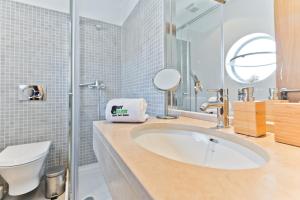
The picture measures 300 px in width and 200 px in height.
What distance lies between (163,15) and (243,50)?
690 millimetres

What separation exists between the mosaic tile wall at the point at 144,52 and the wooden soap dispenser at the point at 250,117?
0.66 m

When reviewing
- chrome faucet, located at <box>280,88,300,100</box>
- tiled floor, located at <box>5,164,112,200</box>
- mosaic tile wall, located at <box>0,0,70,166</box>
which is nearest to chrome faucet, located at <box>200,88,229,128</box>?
chrome faucet, located at <box>280,88,300,100</box>

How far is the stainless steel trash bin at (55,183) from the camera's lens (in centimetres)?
130

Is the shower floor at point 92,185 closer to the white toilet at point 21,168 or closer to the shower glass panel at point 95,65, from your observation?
the shower glass panel at point 95,65

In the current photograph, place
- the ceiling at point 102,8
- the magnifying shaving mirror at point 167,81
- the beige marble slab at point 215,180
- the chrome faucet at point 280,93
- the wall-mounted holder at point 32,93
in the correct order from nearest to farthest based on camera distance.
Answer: the beige marble slab at point 215,180 < the chrome faucet at point 280,93 < the magnifying shaving mirror at point 167,81 < the wall-mounted holder at point 32,93 < the ceiling at point 102,8

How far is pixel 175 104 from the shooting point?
1138 mm

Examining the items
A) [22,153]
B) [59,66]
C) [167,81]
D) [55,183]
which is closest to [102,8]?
[59,66]

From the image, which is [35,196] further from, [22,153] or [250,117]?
[250,117]

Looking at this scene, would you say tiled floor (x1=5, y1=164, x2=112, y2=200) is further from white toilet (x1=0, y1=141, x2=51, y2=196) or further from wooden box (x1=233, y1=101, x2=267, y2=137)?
wooden box (x1=233, y1=101, x2=267, y2=137)

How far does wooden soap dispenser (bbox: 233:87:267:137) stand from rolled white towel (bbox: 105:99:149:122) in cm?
47

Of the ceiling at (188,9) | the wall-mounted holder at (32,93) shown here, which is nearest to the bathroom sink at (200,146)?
the ceiling at (188,9)

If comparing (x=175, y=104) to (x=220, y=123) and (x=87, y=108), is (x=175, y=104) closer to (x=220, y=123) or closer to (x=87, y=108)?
(x=220, y=123)

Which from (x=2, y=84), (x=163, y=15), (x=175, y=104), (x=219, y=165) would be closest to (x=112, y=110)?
(x=175, y=104)

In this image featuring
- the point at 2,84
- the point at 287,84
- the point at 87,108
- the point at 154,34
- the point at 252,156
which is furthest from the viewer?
the point at 87,108
